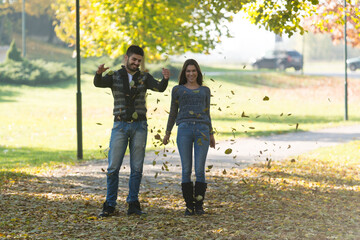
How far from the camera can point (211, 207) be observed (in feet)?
24.7

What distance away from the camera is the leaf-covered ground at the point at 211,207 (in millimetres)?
6223

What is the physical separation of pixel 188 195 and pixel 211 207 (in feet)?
2.55

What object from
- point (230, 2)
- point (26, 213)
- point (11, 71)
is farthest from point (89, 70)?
point (26, 213)

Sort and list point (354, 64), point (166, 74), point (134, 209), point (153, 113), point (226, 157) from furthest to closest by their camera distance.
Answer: point (354, 64) < point (153, 113) < point (226, 157) < point (134, 209) < point (166, 74)

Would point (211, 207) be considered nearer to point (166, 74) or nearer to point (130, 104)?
point (130, 104)

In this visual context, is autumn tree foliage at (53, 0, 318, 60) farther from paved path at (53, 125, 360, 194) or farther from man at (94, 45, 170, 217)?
man at (94, 45, 170, 217)

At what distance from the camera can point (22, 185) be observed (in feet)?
31.0

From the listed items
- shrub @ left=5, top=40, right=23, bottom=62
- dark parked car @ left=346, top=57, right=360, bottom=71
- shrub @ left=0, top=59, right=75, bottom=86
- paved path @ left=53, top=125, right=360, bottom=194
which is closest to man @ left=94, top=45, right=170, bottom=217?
paved path @ left=53, top=125, right=360, bottom=194

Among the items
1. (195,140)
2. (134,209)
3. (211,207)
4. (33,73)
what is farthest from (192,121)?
(33,73)

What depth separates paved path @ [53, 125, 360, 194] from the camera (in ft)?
32.3

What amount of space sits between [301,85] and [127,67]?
30072mm

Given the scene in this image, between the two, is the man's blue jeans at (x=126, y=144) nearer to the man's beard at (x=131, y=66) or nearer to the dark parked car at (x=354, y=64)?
the man's beard at (x=131, y=66)

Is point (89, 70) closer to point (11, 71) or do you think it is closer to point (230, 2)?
point (11, 71)

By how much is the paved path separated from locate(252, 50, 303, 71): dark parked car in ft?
81.8
